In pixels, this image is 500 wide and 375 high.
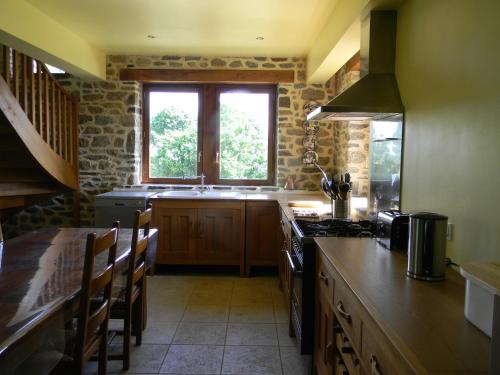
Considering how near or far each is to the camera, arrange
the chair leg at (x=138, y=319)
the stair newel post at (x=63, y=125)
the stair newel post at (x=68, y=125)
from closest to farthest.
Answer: the chair leg at (x=138, y=319), the stair newel post at (x=63, y=125), the stair newel post at (x=68, y=125)

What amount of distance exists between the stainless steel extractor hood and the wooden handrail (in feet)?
9.70

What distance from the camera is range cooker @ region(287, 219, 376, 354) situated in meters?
2.32

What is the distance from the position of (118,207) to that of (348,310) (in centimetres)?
349

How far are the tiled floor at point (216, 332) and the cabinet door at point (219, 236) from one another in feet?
1.00

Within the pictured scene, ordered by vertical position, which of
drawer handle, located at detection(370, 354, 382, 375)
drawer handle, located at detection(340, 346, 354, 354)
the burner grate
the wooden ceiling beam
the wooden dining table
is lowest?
drawer handle, located at detection(340, 346, 354, 354)

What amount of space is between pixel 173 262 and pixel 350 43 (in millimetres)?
2936

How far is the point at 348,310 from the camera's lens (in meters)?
1.56

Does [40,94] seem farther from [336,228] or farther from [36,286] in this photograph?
[336,228]

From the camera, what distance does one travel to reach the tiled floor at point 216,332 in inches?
100

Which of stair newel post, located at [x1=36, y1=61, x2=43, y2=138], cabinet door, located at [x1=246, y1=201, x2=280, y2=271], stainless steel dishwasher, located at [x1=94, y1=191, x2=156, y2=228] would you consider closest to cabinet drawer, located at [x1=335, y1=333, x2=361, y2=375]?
cabinet door, located at [x1=246, y1=201, x2=280, y2=271]

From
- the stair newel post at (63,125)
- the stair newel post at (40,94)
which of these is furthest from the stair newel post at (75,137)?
the stair newel post at (40,94)

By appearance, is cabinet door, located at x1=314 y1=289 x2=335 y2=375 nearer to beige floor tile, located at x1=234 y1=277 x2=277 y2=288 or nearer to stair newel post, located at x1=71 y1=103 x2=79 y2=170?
beige floor tile, located at x1=234 y1=277 x2=277 y2=288

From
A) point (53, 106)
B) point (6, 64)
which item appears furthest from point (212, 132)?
point (6, 64)

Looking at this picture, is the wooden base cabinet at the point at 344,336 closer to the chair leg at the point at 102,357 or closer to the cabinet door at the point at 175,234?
the chair leg at the point at 102,357
